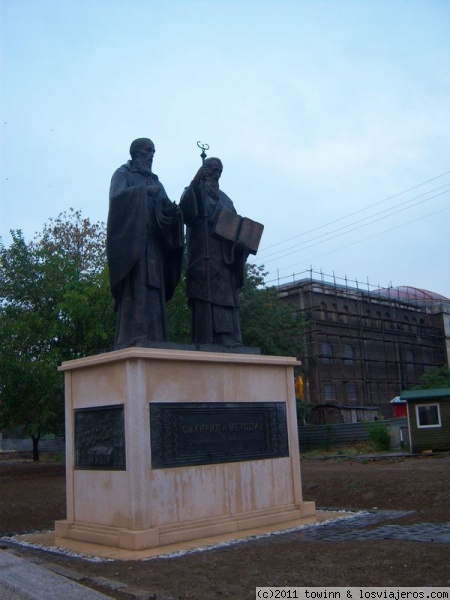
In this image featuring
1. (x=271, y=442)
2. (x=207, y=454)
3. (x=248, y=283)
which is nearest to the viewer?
(x=207, y=454)

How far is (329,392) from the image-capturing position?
4659 centimetres

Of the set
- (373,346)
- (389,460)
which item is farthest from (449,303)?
(389,460)

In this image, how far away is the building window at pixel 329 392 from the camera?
46.2 metres

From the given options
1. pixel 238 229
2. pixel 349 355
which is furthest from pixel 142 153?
pixel 349 355

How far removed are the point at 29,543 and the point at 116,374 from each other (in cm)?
265

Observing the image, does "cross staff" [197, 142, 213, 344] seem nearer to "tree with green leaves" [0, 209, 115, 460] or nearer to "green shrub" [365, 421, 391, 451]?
"tree with green leaves" [0, 209, 115, 460]

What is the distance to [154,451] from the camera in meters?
8.20

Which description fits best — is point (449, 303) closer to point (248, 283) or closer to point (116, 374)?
point (248, 283)

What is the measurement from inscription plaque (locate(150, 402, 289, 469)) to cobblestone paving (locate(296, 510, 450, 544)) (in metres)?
1.28

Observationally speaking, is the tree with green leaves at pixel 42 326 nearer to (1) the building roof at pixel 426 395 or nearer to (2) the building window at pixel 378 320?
(1) the building roof at pixel 426 395

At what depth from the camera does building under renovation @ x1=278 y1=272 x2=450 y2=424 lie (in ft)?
152

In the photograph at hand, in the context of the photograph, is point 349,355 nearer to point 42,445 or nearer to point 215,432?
point 42,445

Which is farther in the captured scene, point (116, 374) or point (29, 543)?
point (29, 543)

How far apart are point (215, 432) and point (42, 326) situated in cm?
1352
